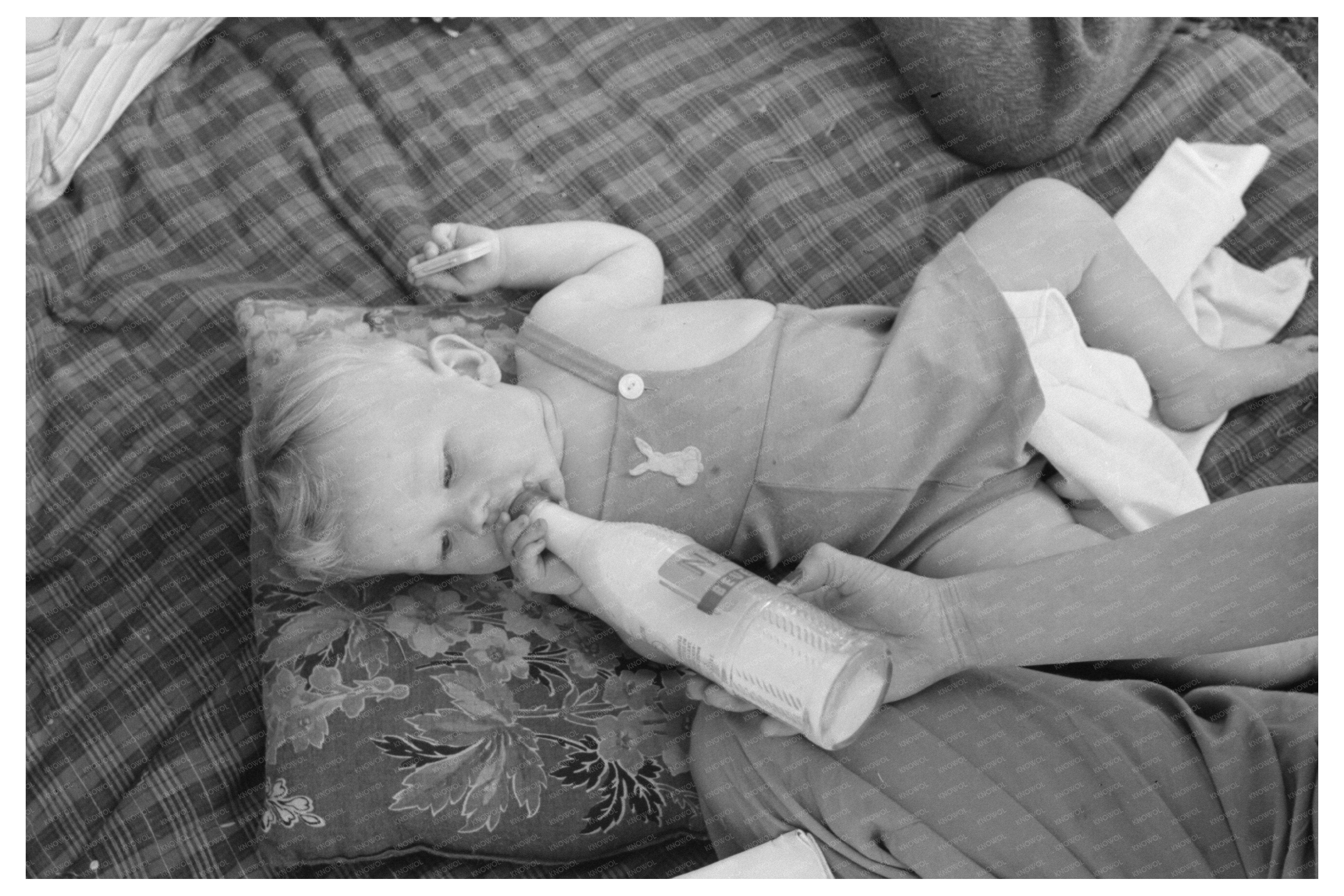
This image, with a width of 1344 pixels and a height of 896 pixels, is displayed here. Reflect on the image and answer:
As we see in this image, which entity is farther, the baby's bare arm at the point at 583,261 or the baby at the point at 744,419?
the baby's bare arm at the point at 583,261

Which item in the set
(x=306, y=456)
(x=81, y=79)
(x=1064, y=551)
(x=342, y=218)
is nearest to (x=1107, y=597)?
(x=1064, y=551)

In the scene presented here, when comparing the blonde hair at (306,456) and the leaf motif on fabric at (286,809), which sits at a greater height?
the blonde hair at (306,456)

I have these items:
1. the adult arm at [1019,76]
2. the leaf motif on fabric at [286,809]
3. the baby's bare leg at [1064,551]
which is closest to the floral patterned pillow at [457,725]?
the leaf motif on fabric at [286,809]

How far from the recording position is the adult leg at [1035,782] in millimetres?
1024

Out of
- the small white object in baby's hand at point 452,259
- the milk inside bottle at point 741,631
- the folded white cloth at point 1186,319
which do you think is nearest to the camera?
the milk inside bottle at point 741,631

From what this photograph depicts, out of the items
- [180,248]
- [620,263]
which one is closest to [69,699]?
[180,248]

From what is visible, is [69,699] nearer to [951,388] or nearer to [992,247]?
[951,388]

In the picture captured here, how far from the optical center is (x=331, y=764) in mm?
1175

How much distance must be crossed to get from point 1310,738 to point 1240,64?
101cm

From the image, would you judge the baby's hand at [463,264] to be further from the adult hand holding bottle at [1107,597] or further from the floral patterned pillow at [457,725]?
the adult hand holding bottle at [1107,597]

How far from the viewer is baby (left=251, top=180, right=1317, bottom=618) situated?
1.15 metres

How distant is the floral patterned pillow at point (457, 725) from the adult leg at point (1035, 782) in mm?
99

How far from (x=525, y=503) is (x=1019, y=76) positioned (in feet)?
3.02

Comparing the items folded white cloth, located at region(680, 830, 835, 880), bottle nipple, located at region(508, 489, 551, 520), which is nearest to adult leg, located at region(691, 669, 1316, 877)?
folded white cloth, located at region(680, 830, 835, 880)
